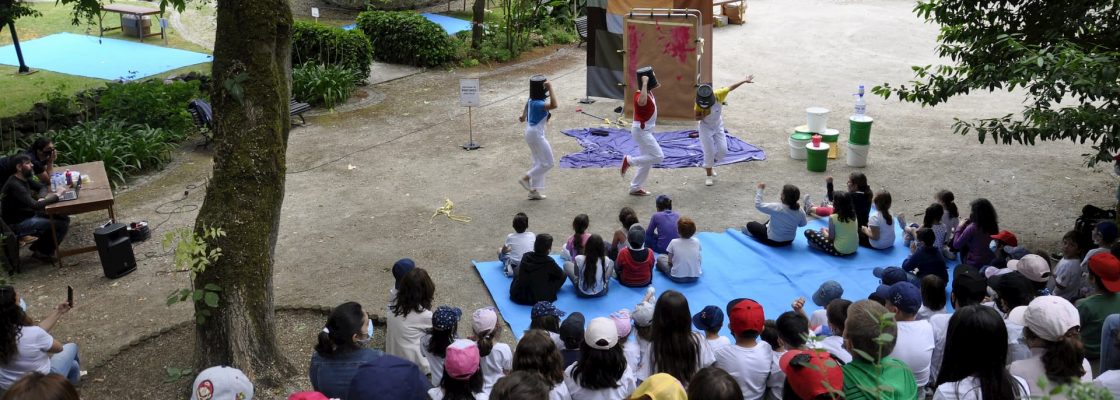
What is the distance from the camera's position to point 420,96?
15.5 meters

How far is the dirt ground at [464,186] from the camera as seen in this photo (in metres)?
8.45

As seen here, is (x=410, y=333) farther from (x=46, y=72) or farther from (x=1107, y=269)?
(x=46, y=72)

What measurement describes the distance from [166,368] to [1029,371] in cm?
564

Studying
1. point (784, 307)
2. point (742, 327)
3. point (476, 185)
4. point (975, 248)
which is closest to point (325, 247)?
point (476, 185)

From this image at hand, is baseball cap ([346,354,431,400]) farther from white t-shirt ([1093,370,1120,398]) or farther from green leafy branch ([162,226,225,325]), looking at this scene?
white t-shirt ([1093,370,1120,398])

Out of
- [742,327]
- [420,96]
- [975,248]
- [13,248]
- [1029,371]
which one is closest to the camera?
[1029,371]

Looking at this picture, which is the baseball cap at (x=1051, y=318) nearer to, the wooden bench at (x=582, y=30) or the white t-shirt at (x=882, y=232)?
the white t-shirt at (x=882, y=232)

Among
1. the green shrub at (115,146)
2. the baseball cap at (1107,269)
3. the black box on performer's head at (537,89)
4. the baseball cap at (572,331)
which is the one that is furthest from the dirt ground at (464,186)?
the baseball cap at (1107,269)

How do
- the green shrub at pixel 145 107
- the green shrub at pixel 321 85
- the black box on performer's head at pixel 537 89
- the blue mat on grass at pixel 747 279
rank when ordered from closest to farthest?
the blue mat on grass at pixel 747 279 → the black box on performer's head at pixel 537 89 → the green shrub at pixel 145 107 → the green shrub at pixel 321 85

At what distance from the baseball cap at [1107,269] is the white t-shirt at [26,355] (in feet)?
22.1

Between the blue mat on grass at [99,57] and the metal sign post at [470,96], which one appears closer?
the metal sign post at [470,96]

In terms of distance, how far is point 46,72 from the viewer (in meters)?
17.1

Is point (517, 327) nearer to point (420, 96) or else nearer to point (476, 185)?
point (476, 185)

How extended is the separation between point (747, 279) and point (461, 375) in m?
4.21
